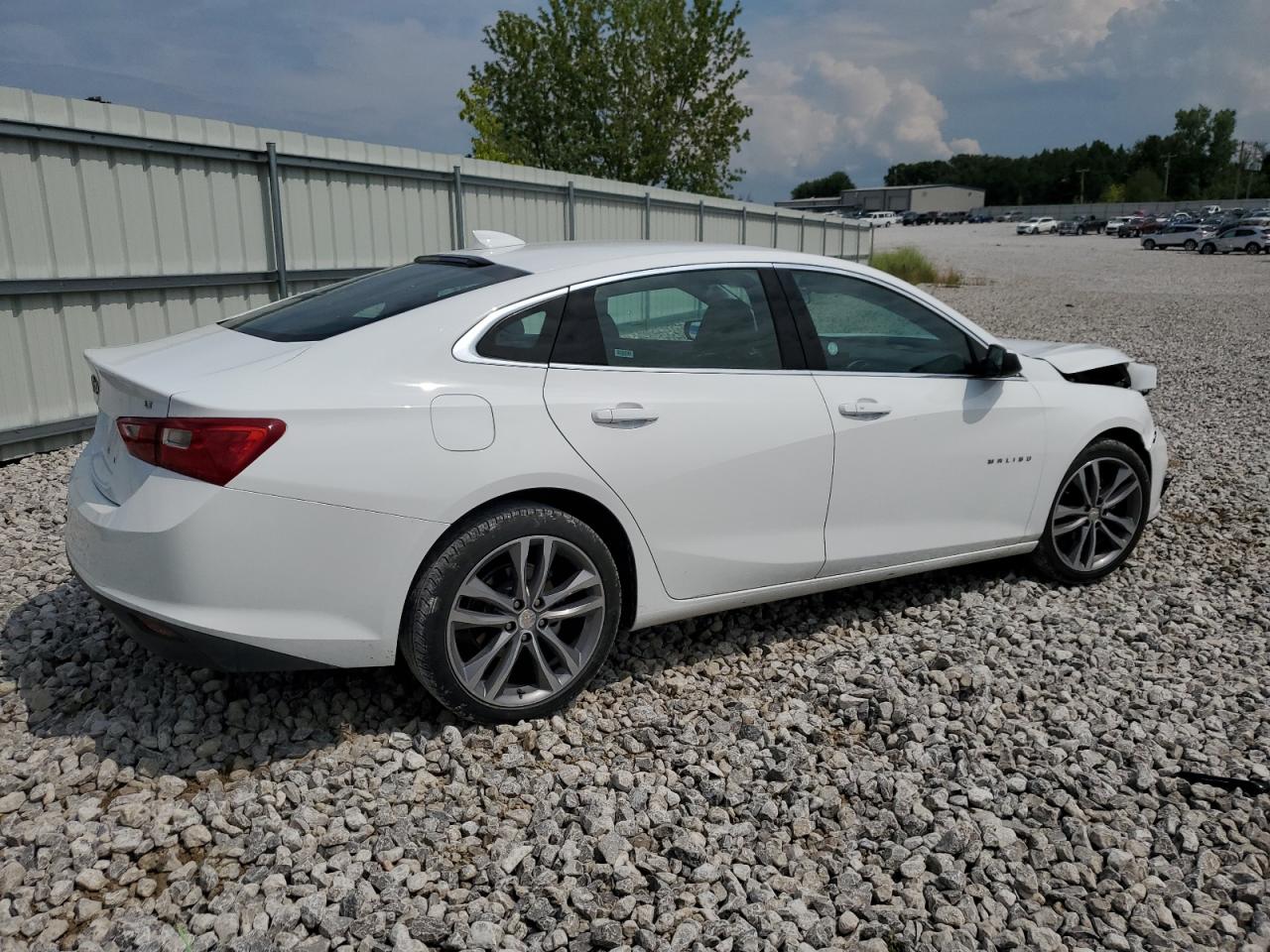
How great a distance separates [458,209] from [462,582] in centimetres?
857

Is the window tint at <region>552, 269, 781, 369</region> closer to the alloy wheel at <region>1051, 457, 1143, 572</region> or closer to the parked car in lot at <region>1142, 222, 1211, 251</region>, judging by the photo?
the alloy wheel at <region>1051, 457, 1143, 572</region>

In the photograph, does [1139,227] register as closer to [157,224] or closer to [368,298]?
[157,224]

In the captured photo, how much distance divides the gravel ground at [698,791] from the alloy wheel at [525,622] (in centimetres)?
19

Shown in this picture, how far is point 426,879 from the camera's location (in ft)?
8.77

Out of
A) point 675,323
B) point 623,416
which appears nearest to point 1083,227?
point 675,323

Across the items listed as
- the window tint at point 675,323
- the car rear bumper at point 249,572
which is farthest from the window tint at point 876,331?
the car rear bumper at point 249,572

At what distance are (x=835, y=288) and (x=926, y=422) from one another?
0.67 m

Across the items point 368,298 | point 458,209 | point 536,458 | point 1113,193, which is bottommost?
point 536,458

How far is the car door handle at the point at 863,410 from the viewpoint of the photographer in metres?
3.84

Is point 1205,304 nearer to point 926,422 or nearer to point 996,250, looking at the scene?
point 926,422

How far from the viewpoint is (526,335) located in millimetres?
3326

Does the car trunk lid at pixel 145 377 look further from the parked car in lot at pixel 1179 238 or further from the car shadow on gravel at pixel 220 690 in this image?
the parked car in lot at pixel 1179 238

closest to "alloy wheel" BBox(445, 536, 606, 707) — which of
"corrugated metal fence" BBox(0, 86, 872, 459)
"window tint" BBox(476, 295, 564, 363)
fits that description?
"window tint" BBox(476, 295, 564, 363)

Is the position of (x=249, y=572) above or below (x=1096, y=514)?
above
